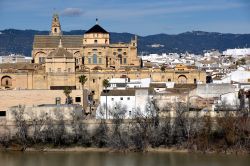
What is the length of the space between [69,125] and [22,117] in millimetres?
1536

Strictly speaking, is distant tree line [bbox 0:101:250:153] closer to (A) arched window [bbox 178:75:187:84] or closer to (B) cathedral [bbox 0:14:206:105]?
(B) cathedral [bbox 0:14:206:105]

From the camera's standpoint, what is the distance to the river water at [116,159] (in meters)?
18.6

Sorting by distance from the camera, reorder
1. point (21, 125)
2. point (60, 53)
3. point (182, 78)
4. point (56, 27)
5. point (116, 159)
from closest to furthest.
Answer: point (116, 159) → point (21, 125) → point (60, 53) → point (182, 78) → point (56, 27)

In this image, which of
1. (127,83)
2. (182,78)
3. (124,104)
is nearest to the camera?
(124,104)

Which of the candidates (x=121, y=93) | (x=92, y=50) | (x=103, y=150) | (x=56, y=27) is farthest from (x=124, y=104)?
(x=56, y=27)

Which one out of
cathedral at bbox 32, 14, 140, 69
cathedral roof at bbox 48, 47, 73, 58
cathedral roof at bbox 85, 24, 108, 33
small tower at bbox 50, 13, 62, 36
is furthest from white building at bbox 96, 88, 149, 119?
small tower at bbox 50, 13, 62, 36

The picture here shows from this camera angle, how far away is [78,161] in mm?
19250

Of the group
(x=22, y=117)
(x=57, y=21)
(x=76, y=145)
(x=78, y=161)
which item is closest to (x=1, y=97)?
(x=22, y=117)

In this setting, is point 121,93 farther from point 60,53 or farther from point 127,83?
point 60,53

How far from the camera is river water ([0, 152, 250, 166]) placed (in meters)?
18.6

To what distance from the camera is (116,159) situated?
759 inches

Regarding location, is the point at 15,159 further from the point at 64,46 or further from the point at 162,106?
the point at 64,46

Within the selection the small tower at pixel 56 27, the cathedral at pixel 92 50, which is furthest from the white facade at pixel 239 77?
the small tower at pixel 56 27

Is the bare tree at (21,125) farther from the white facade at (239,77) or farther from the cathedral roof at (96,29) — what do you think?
the white facade at (239,77)
